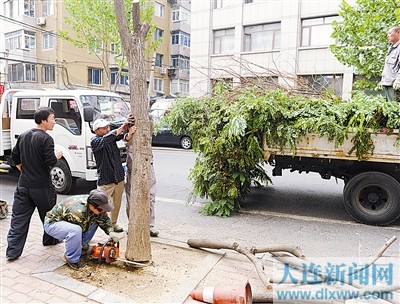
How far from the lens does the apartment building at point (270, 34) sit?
1830 centimetres

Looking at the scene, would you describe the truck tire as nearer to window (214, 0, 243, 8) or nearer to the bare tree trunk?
the bare tree trunk

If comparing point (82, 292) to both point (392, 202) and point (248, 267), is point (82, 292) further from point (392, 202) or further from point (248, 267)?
point (392, 202)

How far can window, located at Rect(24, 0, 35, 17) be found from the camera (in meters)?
27.2

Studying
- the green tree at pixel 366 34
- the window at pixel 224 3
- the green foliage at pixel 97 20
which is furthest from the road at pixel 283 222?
the window at pixel 224 3

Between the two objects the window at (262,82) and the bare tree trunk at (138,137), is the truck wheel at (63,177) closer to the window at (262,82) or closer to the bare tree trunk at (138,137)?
the bare tree trunk at (138,137)

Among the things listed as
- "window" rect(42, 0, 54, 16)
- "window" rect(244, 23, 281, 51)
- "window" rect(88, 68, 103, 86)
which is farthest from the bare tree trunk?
"window" rect(42, 0, 54, 16)

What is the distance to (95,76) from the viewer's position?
93.2ft

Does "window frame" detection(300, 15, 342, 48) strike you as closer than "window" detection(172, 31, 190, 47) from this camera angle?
Yes

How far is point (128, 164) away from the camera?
4.61m

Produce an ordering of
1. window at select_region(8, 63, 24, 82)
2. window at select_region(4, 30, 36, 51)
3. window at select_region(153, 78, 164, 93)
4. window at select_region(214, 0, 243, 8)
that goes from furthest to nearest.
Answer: window at select_region(153, 78, 164, 93) < window at select_region(8, 63, 24, 82) < window at select_region(4, 30, 36, 51) < window at select_region(214, 0, 243, 8)

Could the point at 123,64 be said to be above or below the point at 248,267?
above

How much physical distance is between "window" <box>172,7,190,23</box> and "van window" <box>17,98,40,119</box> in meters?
28.3

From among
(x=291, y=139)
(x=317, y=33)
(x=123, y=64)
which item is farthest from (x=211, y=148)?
(x=317, y=33)

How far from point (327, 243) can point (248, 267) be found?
4.71ft
